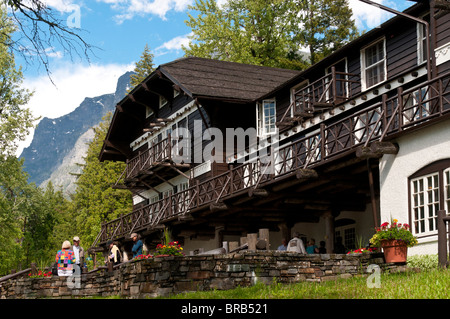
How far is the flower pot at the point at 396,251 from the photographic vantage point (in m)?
16.4

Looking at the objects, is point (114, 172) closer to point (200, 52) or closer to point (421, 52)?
point (200, 52)

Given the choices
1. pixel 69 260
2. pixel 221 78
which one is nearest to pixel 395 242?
pixel 69 260

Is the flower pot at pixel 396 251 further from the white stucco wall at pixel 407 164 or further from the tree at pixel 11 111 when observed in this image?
the tree at pixel 11 111

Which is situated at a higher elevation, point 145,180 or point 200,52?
point 200,52

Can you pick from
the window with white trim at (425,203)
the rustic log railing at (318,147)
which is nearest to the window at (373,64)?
the rustic log railing at (318,147)

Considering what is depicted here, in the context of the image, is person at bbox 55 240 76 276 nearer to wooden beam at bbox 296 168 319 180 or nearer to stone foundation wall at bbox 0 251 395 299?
stone foundation wall at bbox 0 251 395 299

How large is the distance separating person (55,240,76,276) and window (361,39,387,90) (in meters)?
11.7

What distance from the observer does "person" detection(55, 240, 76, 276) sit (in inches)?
851

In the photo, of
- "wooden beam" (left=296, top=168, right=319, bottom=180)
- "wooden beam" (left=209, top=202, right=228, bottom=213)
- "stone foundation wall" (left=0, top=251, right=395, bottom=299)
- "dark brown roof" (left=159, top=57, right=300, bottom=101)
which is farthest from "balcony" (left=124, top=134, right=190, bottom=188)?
"stone foundation wall" (left=0, top=251, right=395, bottom=299)

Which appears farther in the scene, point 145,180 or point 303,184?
point 145,180

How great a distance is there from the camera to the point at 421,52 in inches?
891

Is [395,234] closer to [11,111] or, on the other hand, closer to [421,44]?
[421,44]
